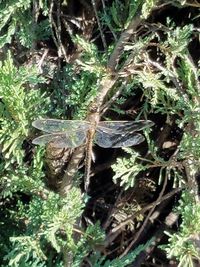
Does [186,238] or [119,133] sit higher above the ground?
[119,133]

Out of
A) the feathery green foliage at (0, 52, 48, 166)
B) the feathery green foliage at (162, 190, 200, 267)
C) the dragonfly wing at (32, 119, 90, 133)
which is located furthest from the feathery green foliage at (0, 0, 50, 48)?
the feathery green foliage at (162, 190, 200, 267)

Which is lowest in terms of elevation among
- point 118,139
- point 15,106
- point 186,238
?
point 186,238

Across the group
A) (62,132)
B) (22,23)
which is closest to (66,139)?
(62,132)

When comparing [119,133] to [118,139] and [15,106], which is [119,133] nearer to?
[118,139]

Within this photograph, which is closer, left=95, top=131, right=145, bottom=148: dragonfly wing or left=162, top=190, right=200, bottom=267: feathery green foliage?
left=162, top=190, right=200, bottom=267: feathery green foliage

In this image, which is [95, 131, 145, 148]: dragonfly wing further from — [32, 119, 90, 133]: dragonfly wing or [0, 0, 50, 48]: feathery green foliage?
[0, 0, 50, 48]: feathery green foliage

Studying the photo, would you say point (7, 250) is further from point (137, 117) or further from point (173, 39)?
point (173, 39)


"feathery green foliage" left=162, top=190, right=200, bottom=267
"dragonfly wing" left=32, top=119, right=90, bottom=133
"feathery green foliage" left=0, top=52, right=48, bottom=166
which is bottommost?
"feathery green foliage" left=162, top=190, right=200, bottom=267
